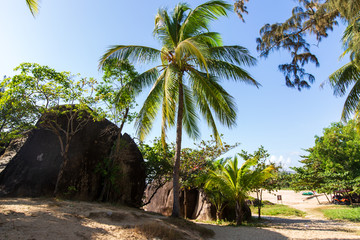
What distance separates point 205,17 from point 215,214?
33.8 ft

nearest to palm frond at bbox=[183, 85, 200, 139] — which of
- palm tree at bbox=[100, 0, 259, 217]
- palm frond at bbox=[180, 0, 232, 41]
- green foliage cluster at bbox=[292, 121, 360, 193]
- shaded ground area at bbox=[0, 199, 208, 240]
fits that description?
palm tree at bbox=[100, 0, 259, 217]

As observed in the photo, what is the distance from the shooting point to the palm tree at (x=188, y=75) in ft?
29.9

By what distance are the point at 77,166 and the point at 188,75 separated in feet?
19.7

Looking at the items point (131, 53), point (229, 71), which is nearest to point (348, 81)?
point (229, 71)

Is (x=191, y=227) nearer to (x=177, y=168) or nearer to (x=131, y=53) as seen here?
(x=177, y=168)

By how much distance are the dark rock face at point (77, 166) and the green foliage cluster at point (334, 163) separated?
14.5 m

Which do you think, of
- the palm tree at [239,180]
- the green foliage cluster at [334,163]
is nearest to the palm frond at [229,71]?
the palm tree at [239,180]

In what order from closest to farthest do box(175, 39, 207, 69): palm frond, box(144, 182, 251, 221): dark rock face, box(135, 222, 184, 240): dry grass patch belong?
1. box(135, 222, 184, 240): dry grass patch
2. box(175, 39, 207, 69): palm frond
3. box(144, 182, 251, 221): dark rock face

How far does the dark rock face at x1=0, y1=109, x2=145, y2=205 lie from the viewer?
8519 millimetres

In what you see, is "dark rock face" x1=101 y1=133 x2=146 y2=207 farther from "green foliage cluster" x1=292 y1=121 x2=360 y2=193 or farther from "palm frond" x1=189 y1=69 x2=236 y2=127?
"green foliage cluster" x1=292 y1=121 x2=360 y2=193

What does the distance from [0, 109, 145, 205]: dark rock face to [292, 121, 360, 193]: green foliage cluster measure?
47.6ft

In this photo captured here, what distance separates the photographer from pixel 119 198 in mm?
10250

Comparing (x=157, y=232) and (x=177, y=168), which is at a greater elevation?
(x=177, y=168)

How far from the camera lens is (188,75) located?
977 cm
